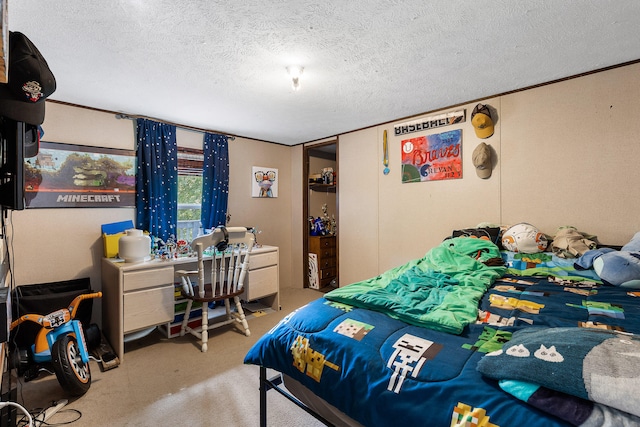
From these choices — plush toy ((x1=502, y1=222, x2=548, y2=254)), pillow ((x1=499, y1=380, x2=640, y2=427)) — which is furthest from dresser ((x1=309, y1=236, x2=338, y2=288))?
pillow ((x1=499, y1=380, x2=640, y2=427))

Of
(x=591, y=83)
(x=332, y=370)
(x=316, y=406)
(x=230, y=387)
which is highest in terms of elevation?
(x=591, y=83)

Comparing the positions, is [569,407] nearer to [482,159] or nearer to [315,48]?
[315,48]

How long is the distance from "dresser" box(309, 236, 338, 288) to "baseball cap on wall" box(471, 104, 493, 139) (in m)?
2.56

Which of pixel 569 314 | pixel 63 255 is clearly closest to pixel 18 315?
pixel 63 255

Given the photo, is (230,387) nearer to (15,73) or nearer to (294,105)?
(15,73)

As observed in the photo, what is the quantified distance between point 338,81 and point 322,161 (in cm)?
287

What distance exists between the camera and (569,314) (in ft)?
4.21

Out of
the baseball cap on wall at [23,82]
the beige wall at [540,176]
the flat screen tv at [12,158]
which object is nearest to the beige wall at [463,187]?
the beige wall at [540,176]

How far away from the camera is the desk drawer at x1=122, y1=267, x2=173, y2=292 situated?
2478mm

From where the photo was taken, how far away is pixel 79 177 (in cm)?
288

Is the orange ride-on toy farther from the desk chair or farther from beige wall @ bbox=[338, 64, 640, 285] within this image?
beige wall @ bbox=[338, 64, 640, 285]

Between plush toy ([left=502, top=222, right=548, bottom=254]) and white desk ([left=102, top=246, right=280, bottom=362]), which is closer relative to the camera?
plush toy ([left=502, top=222, right=548, bottom=254])

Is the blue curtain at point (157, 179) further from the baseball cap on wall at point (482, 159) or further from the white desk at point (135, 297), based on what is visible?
the baseball cap on wall at point (482, 159)

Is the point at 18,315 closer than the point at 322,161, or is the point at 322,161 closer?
the point at 18,315
